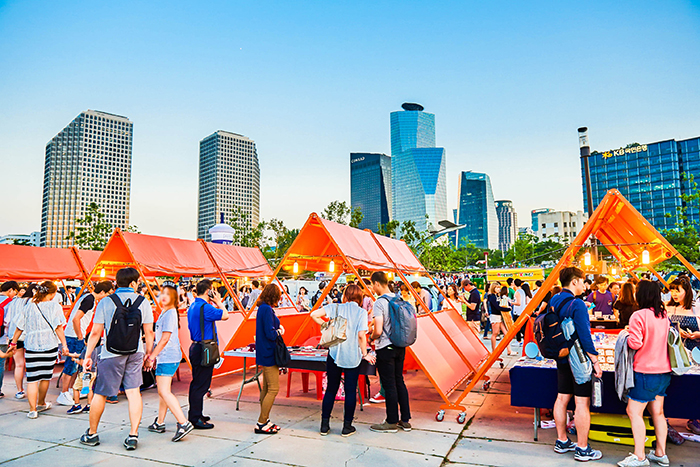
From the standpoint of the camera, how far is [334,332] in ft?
17.6

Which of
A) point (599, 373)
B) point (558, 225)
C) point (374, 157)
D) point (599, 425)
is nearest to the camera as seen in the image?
point (599, 373)

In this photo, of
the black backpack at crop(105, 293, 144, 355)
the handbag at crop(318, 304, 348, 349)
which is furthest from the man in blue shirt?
the handbag at crop(318, 304, 348, 349)

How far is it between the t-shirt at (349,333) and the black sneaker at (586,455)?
8.06 ft

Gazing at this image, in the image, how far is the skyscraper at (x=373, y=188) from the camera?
190m

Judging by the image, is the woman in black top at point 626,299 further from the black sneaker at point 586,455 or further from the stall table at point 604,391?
the black sneaker at point 586,455

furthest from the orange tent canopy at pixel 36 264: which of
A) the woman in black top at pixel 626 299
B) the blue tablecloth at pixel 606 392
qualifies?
the woman in black top at pixel 626 299

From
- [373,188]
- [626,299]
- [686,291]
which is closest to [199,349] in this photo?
[626,299]

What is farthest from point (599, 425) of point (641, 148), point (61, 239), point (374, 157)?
point (374, 157)

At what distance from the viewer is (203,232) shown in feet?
578

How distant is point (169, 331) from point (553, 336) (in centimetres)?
427

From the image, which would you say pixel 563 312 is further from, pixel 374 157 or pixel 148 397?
pixel 374 157

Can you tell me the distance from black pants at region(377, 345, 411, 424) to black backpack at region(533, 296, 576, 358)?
172 centimetres

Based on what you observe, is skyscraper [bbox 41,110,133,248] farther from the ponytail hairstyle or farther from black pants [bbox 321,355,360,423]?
black pants [bbox 321,355,360,423]

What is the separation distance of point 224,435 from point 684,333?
579cm
